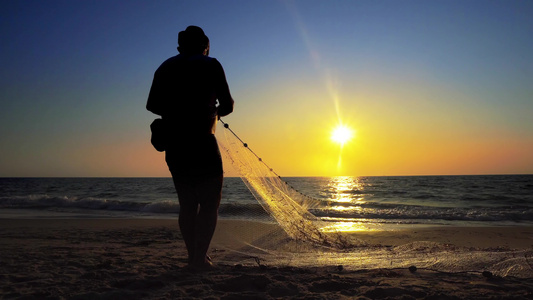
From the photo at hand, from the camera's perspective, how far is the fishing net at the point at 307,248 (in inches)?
120

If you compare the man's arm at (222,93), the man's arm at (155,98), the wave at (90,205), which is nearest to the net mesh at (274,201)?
the man's arm at (222,93)

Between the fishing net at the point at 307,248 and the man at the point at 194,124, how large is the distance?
79 cm

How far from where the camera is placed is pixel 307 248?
4164mm

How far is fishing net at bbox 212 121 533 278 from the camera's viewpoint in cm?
305

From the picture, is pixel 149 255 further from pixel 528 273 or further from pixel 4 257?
pixel 528 273

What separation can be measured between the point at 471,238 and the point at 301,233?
4.72m

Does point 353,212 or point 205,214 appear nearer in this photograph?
point 205,214

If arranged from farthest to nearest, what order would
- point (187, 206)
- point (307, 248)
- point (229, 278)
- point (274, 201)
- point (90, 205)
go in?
point (90, 205)
point (274, 201)
point (307, 248)
point (187, 206)
point (229, 278)

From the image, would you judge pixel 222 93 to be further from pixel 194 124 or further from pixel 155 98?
pixel 155 98

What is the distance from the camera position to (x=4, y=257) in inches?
142

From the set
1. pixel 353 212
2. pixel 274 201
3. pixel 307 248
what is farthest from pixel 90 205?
pixel 307 248

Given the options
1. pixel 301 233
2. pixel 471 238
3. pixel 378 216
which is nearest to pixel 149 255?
pixel 301 233

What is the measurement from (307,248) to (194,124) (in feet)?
7.16

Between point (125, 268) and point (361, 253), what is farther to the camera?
point (361, 253)
